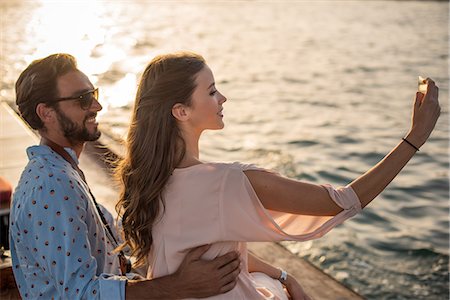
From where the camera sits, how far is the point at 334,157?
10.7m

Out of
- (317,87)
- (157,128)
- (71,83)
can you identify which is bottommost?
(317,87)

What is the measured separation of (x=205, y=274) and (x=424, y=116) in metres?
1.01

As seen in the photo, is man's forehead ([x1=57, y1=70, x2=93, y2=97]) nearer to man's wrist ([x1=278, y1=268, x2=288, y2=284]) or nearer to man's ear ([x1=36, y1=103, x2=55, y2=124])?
man's ear ([x1=36, y1=103, x2=55, y2=124])

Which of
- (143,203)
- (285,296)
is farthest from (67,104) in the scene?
(285,296)

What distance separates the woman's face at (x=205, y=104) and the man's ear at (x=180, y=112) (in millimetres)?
19

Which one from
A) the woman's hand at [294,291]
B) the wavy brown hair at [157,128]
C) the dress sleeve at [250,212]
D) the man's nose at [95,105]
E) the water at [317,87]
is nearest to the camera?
the dress sleeve at [250,212]

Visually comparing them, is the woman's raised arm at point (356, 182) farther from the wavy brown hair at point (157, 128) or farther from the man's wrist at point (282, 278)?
the man's wrist at point (282, 278)

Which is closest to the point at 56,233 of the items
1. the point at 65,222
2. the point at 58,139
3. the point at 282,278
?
the point at 65,222

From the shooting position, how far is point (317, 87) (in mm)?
16031

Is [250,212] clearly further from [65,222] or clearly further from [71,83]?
[71,83]

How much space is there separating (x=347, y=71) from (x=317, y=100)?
143 inches

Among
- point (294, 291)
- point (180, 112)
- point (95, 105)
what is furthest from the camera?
point (294, 291)

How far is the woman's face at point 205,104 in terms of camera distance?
8.70ft

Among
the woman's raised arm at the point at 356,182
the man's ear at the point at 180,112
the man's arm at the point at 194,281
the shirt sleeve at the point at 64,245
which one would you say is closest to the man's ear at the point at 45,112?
the shirt sleeve at the point at 64,245
